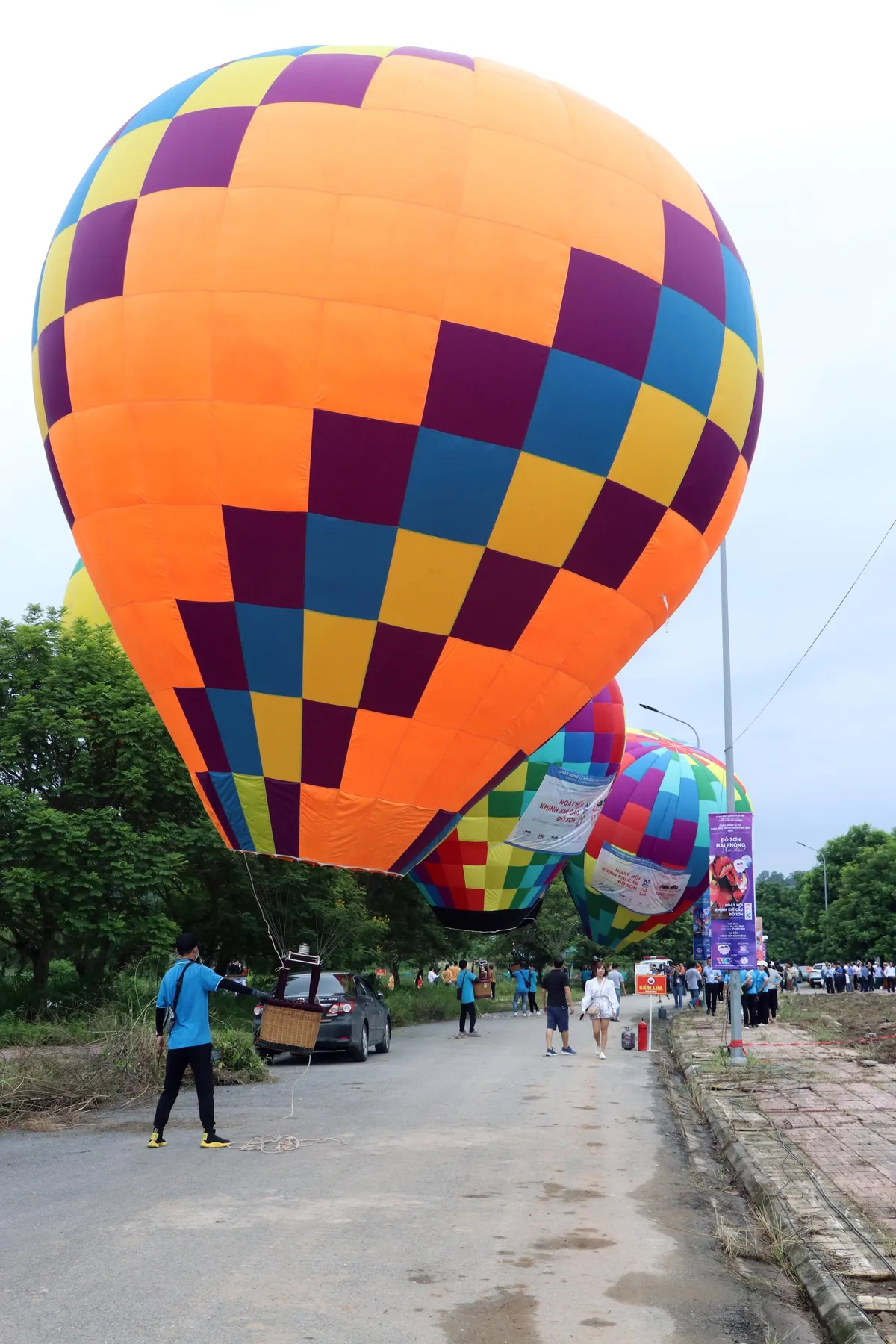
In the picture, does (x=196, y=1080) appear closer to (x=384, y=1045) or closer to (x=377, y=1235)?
(x=377, y=1235)

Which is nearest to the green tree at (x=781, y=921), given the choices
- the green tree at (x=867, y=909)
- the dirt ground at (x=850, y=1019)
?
the green tree at (x=867, y=909)

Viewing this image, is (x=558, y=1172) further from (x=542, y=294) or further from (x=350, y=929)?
(x=350, y=929)

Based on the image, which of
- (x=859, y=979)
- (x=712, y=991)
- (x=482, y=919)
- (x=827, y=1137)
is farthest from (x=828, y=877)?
(x=827, y=1137)

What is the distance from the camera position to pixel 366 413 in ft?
29.3

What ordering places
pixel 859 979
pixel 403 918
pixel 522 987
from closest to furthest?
pixel 403 918
pixel 522 987
pixel 859 979

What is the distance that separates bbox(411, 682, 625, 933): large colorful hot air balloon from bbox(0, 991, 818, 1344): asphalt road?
1041cm

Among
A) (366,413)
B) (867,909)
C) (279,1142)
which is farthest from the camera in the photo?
(867,909)

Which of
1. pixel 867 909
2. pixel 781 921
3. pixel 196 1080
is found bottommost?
pixel 196 1080

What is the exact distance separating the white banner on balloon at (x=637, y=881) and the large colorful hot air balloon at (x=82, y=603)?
581 inches

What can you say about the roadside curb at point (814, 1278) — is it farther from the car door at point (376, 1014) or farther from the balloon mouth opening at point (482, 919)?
the balloon mouth opening at point (482, 919)

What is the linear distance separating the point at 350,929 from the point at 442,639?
15.7 meters

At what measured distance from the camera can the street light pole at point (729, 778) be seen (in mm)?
16047

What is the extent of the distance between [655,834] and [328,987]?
47.9 ft

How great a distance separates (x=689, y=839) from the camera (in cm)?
3033
